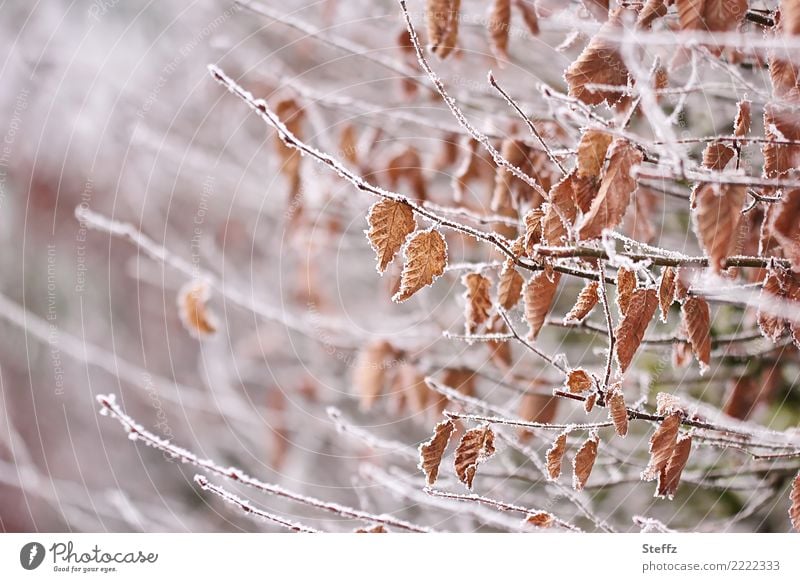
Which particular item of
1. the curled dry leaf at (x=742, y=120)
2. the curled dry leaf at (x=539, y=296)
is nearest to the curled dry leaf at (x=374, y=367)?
the curled dry leaf at (x=539, y=296)

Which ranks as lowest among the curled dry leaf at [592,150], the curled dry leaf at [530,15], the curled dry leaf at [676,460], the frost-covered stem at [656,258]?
the curled dry leaf at [676,460]

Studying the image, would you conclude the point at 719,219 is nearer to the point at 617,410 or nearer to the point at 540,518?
the point at 617,410

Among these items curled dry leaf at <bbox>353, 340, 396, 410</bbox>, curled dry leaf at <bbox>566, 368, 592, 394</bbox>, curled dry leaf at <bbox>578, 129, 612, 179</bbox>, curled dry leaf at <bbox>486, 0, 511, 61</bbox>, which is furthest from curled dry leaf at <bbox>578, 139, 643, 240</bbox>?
curled dry leaf at <bbox>353, 340, 396, 410</bbox>

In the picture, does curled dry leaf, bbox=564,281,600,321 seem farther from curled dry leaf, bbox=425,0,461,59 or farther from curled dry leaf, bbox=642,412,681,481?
curled dry leaf, bbox=425,0,461,59
